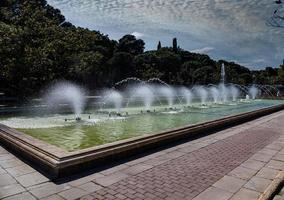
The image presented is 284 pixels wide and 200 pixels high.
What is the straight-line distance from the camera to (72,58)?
25.1 metres

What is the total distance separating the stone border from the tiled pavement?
0.84ft

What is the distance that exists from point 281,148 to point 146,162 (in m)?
4.54

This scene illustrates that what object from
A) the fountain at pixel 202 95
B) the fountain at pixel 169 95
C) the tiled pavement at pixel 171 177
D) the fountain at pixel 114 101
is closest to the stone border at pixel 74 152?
the tiled pavement at pixel 171 177

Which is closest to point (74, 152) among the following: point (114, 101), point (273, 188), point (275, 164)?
point (273, 188)

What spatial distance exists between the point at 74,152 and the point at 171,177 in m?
2.16

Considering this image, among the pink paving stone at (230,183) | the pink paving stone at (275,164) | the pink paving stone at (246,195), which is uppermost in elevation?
the pink paving stone at (275,164)

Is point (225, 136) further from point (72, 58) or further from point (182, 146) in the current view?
point (72, 58)

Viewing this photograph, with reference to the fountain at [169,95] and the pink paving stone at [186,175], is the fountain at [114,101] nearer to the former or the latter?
the fountain at [169,95]

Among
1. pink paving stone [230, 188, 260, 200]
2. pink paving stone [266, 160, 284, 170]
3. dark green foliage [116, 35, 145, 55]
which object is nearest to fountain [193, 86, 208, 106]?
dark green foliage [116, 35, 145, 55]

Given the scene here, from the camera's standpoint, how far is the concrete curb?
533 cm

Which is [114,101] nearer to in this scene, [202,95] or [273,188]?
[202,95]

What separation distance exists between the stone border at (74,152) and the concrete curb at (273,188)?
337cm

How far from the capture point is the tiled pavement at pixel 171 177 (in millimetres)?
5488

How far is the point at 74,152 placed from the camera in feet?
22.4
